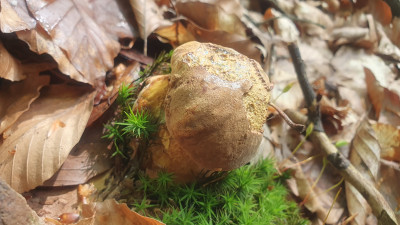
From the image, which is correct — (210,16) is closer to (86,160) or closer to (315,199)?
(86,160)

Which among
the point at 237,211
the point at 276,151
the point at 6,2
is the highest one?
the point at 6,2

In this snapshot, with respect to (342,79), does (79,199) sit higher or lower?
higher

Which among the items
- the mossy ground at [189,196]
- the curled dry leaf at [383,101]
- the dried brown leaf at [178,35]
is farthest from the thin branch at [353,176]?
the dried brown leaf at [178,35]

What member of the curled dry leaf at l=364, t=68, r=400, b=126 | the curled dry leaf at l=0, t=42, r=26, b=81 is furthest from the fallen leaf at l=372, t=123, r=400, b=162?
the curled dry leaf at l=0, t=42, r=26, b=81

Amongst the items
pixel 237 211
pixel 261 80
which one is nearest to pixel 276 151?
pixel 237 211

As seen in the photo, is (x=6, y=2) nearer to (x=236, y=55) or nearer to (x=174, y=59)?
(x=174, y=59)

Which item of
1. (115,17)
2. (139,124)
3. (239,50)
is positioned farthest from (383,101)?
(115,17)

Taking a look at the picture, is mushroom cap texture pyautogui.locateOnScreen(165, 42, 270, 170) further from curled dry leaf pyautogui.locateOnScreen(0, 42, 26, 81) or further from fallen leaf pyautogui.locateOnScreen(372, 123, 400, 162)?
fallen leaf pyautogui.locateOnScreen(372, 123, 400, 162)
